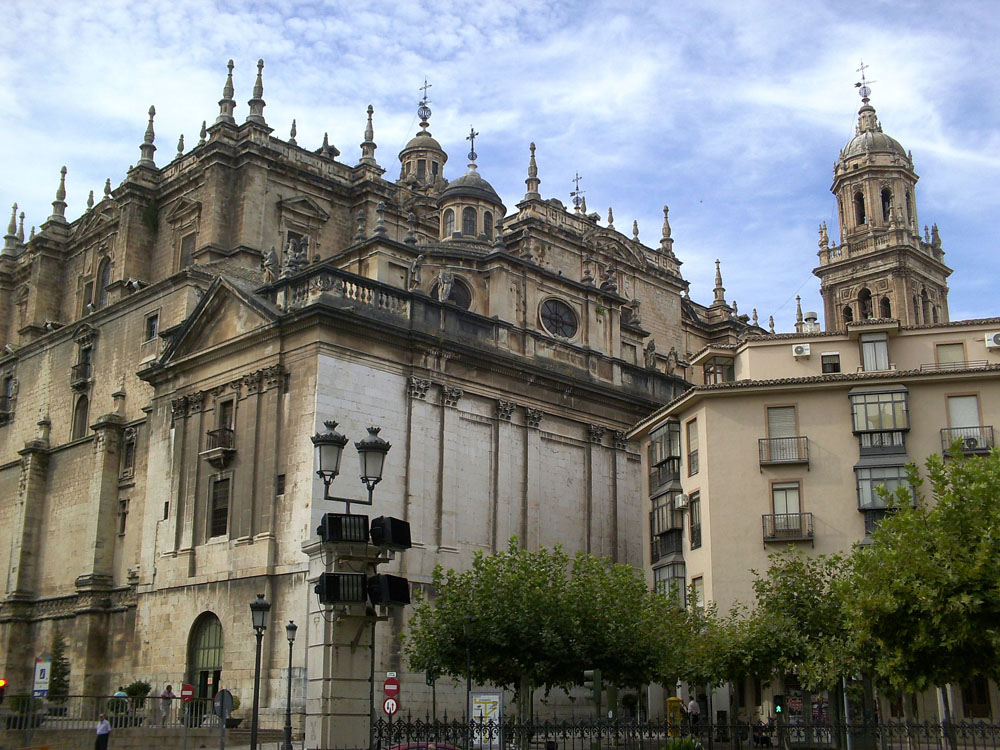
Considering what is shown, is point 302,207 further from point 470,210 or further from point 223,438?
point 223,438

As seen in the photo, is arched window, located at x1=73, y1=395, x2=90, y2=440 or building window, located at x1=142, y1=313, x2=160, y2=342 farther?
arched window, located at x1=73, y1=395, x2=90, y2=440

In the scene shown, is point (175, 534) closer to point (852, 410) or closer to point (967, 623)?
point (852, 410)

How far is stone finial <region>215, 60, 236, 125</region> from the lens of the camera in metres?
50.2

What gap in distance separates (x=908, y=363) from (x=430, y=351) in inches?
610

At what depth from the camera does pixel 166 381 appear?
138ft

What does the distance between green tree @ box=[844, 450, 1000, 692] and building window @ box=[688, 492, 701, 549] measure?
13.5 m

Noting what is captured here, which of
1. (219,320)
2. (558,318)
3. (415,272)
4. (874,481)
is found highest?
(415,272)

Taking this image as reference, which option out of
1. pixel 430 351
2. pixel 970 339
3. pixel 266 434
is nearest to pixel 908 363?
pixel 970 339

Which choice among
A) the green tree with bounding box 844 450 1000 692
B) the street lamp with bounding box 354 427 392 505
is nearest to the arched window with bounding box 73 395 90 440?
the street lamp with bounding box 354 427 392 505

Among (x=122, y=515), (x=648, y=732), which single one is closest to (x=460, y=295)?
(x=122, y=515)

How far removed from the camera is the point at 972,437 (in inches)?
1323

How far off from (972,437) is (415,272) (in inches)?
771

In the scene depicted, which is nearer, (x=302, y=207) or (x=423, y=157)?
(x=302, y=207)

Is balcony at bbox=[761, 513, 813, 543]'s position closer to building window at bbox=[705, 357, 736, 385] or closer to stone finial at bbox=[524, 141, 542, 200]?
building window at bbox=[705, 357, 736, 385]
